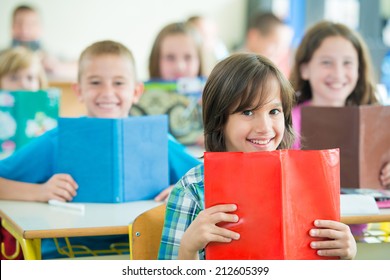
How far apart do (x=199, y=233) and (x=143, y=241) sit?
371mm

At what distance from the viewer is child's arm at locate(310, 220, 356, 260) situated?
4.86 feet

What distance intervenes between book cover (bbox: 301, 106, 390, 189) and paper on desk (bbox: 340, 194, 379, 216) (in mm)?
187

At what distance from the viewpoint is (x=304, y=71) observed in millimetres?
3010

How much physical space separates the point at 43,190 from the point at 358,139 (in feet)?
3.13

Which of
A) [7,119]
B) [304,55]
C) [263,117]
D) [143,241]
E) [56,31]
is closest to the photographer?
[263,117]

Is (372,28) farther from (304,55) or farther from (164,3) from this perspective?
(304,55)

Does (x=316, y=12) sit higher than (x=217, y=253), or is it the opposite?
(x=316, y=12)

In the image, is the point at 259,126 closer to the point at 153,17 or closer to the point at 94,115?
the point at 94,115

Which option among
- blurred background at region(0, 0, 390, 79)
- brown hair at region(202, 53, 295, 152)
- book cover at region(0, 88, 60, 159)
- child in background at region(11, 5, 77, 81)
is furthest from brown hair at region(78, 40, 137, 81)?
blurred background at region(0, 0, 390, 79)

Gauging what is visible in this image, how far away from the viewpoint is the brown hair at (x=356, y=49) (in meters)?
2.89

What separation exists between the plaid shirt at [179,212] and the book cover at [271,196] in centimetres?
16

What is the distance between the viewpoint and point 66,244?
7.54 ft
